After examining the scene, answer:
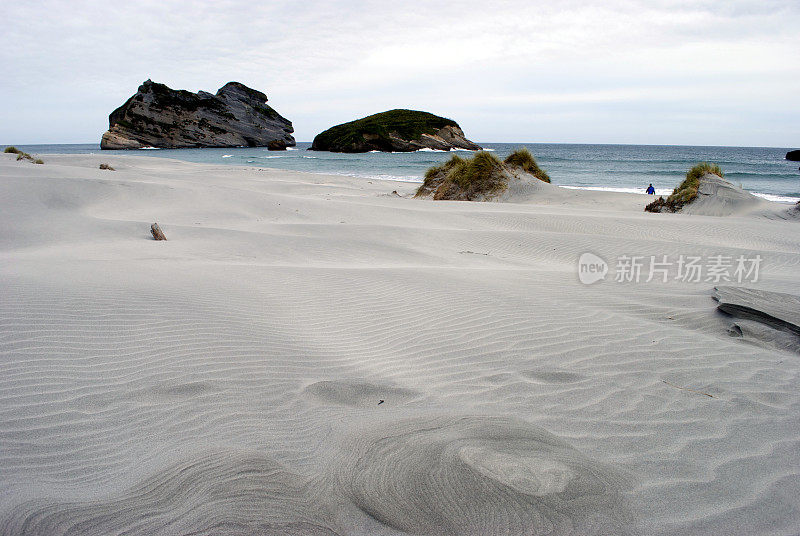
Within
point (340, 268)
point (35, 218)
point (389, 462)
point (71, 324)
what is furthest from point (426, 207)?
point (389, 462)

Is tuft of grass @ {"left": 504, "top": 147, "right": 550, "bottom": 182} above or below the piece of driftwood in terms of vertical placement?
above

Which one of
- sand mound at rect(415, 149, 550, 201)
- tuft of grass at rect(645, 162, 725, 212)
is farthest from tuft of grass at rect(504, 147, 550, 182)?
tuft of grass at rect(645, 162, 725, 212)

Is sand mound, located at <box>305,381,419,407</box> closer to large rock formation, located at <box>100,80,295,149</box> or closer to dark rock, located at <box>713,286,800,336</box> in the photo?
dark rock, located at <box>713,286,800,336</box>

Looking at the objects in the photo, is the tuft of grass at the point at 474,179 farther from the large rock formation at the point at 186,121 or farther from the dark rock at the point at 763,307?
the large rock formation at the point at 186,121

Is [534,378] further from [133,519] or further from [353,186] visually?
[353,186]

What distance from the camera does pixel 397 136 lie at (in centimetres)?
6581

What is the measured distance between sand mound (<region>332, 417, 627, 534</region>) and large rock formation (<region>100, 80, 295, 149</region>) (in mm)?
64640

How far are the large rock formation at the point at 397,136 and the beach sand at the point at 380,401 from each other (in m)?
59.3

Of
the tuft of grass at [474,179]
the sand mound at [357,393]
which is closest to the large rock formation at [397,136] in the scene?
the tuft of grass at [474,179]

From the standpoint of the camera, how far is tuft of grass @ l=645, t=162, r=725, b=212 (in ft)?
46.4

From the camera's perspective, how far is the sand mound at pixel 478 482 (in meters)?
1.91

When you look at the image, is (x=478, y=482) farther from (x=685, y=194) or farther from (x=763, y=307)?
(x=685, y=194)

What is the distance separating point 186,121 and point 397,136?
29552 mm

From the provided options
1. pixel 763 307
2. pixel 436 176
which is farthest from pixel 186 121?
pixel 763 307
